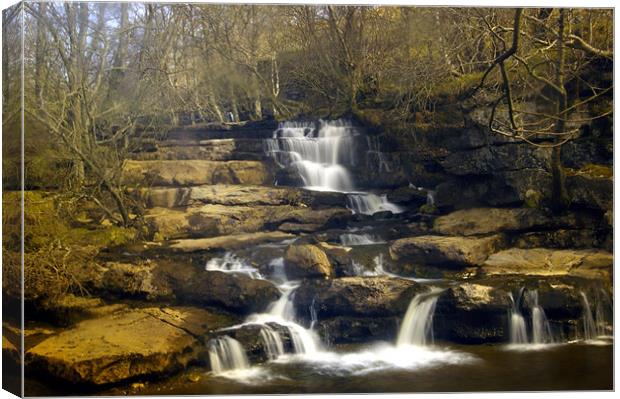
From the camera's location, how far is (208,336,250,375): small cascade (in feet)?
26.9

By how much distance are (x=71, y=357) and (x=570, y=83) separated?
237 inches

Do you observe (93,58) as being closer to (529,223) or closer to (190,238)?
(190,238)

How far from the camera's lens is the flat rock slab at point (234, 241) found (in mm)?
8672

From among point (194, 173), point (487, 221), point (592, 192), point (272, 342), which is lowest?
point (272, 342)

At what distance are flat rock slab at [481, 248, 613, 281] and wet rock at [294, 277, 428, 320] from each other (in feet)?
3.05

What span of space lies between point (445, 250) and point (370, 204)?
101cm

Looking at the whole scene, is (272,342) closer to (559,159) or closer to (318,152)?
(318,152)

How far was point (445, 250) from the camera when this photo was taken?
9.01m

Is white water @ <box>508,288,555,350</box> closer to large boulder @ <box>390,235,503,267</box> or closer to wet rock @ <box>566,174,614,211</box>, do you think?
large boulder @ <box>390,235,503,267</box>

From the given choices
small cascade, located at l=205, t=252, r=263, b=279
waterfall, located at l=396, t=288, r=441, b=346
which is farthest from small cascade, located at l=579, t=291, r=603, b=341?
small cascade, located at l=205, t=252, r=263, b=279

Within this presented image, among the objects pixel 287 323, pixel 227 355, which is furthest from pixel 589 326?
pixel 227 355

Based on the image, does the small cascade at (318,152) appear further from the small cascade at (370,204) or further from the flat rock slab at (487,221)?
the flat rock slab at (487,221)

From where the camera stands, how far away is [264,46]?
8750 mm

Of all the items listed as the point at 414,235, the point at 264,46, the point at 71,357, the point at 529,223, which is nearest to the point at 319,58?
the point at 264,46
